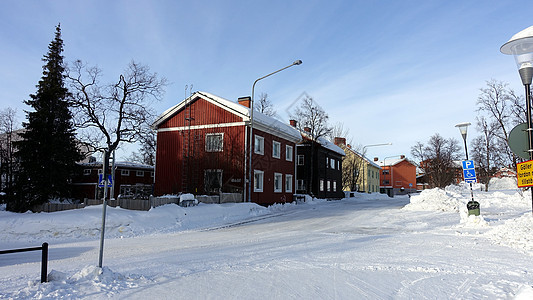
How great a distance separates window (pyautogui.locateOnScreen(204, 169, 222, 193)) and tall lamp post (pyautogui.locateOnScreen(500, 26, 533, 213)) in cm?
1811

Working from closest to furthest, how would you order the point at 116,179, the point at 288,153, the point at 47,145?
the point at 47,145
the point at 288,153
the point at 116,179

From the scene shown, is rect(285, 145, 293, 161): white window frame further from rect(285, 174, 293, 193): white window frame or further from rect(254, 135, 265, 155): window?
rect(254, 135, 265, 155): window

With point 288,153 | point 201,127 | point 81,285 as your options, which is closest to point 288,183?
point 288,153

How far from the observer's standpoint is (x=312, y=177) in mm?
39781

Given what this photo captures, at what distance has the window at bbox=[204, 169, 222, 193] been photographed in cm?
2314

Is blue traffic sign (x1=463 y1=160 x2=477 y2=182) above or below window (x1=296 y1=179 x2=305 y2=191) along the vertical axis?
above

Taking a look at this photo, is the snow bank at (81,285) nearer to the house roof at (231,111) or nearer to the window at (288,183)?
the house roof at (231,111)

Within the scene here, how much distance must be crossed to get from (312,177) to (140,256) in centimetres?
3206

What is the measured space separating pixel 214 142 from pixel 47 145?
11.1 m

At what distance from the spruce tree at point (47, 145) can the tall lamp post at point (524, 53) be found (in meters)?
24.7

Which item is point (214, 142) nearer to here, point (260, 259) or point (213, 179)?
point (213, 179)

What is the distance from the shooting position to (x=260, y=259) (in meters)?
8.25

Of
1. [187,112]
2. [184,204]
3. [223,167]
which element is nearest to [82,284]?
[184,204]

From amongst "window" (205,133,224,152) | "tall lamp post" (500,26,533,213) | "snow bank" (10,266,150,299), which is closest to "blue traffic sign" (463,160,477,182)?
"tall lamp post" (500,26,533,213)
